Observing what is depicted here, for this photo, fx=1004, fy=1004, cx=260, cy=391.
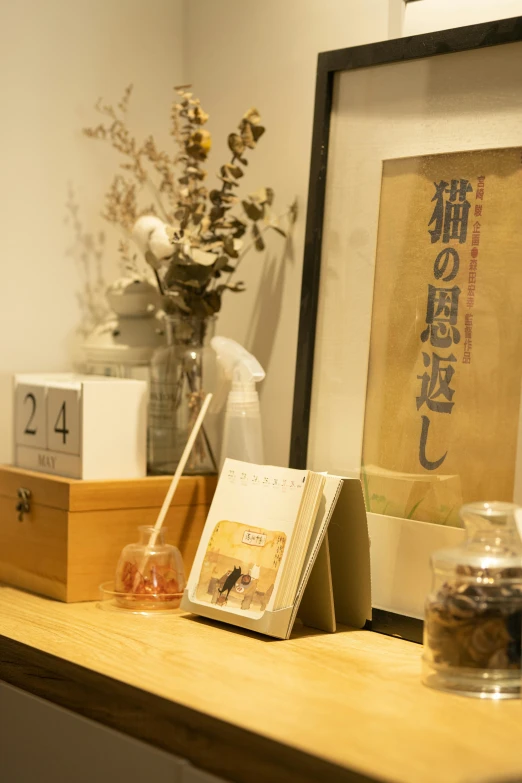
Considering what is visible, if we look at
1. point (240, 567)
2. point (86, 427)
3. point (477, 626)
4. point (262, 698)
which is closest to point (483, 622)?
point (477, 626)

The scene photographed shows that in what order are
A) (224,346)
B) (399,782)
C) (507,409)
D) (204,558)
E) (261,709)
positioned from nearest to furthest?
(399,782), (261,709), (507,409), (204,558), (224,346)

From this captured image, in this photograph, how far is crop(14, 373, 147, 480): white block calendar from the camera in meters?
1.29

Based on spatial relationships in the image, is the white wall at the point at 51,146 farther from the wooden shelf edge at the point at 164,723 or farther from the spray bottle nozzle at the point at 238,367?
the wooden shelf edge at the point at 164,723

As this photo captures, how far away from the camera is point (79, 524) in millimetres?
1268

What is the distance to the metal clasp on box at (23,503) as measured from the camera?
4.34 feet

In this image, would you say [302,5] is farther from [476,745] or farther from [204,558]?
[476,745]

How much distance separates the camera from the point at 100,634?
111 cm

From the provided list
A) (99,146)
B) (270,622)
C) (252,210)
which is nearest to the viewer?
(270,622)

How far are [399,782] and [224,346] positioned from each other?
0.71 m

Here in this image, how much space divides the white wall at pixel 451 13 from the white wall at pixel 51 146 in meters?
0.52

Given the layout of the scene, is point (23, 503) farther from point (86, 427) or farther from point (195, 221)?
point (195, 221)

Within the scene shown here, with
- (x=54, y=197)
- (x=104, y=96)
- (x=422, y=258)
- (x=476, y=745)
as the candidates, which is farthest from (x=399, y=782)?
(x=104, y=96)

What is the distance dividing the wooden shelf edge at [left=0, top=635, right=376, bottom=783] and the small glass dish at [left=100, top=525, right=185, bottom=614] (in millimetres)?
186

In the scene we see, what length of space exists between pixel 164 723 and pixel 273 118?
0.93 metres
